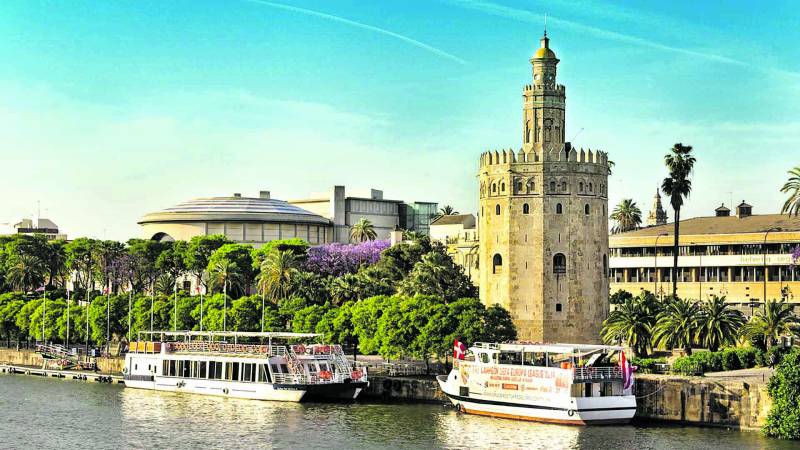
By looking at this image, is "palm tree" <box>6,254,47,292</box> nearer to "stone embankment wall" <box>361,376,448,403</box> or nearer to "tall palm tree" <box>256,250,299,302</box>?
"tall palm tree" <box>256,250,299,302</box>

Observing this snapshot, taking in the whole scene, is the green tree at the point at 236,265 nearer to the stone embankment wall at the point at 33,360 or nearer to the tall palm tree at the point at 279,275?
the tall palm tree at the point at 279,275

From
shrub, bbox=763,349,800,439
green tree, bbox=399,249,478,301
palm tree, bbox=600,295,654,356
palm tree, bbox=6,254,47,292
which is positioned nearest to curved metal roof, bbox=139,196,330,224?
palm tree, bbox=6,254,47,292

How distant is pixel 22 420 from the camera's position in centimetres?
6925

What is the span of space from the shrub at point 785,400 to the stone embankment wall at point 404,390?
72.8ft

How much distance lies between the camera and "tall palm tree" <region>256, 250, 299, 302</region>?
110375 millimetres

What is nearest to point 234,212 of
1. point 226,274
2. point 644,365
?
point 226,274

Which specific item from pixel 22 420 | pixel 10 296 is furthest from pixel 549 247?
pixel 10 296

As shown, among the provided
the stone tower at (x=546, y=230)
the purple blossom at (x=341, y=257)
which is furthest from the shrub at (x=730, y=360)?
the purple blossom at (x=341, y=257)

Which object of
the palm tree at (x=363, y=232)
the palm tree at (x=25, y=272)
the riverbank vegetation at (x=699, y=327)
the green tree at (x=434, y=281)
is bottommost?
the riverbank vegetation at (x=699, y=327)

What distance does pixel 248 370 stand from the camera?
261ft

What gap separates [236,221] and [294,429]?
102 m

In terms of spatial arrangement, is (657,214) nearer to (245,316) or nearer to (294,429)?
(245,316)

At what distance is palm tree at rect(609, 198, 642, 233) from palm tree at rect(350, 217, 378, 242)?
36365 mm

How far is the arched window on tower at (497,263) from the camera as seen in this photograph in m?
92.8
